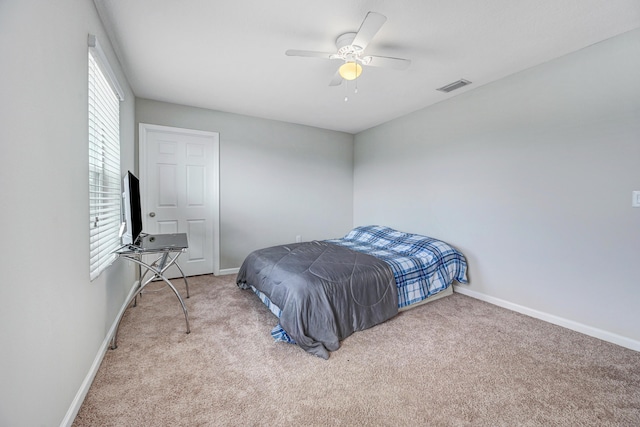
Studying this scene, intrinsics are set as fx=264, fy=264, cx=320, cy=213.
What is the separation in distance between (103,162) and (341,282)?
2.13m

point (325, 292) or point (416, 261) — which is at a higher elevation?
point (416, 261)

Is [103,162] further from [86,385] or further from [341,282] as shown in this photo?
[341,282]

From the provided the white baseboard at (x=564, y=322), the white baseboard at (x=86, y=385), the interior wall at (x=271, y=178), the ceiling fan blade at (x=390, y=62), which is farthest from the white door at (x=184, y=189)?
the white baseboard at (x=564, y=322)

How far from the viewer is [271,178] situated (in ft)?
14.0

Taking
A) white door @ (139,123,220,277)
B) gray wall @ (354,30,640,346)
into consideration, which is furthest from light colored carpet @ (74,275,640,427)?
white door @ (139,123,220,277)

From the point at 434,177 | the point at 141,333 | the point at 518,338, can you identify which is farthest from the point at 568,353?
the point at 141,333

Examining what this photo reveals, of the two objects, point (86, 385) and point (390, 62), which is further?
point (390, 62)

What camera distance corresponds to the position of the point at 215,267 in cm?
388

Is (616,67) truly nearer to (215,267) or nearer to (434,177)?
(434,177)

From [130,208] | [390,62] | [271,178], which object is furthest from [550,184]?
[130,208]

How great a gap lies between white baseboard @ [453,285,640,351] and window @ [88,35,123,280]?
361cm

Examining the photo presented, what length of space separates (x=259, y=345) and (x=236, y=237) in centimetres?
221

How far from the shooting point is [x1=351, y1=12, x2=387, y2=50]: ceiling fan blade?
161cm

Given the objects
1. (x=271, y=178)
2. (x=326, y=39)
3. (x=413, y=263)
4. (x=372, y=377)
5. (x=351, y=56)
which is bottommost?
(x=372, y=377)
